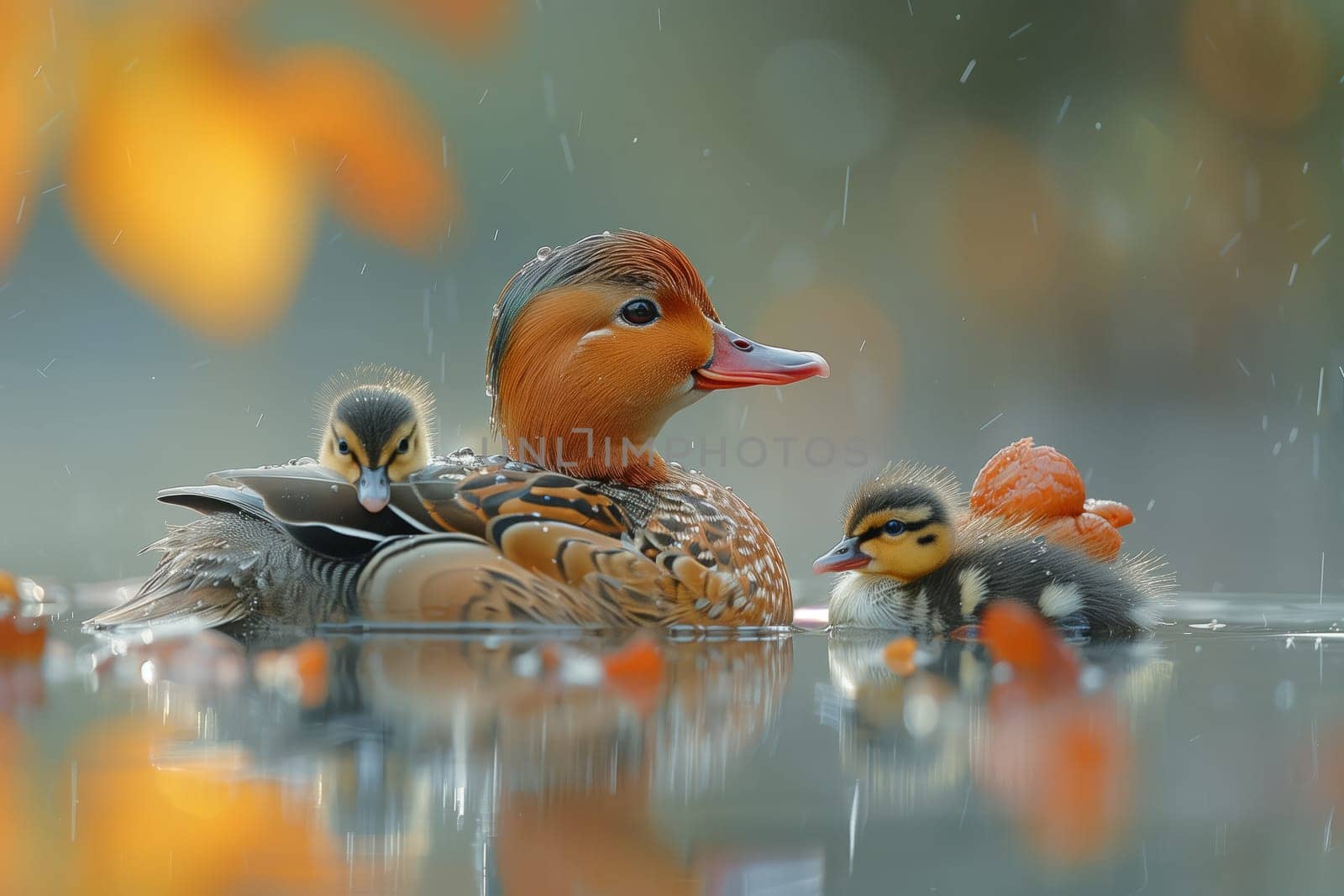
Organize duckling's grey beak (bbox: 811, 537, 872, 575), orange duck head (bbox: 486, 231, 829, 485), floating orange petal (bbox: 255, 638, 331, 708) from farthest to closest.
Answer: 1. duckling's grey beak (bbox: 811, 537, 872, 575)
2. orange duck head (bbox: 486, 231, 829, 485)
3. floating orange petal (bbox: 255, 638, 331, 708)

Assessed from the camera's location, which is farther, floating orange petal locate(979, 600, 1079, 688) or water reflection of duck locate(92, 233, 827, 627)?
water reflection of duck locate(92, 233, 827, 627)

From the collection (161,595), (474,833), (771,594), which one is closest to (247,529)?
(161,595)

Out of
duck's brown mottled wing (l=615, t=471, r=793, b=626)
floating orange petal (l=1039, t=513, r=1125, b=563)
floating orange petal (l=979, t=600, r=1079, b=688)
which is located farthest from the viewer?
floating orange petal (l=1039, t=513, r=1125, b=563)

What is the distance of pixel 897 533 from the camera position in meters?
2.69

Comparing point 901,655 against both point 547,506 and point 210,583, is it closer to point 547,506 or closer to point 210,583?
point 547,506

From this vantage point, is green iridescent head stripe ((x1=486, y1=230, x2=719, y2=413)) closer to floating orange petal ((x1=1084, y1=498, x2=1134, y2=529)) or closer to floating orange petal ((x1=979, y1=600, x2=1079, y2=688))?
floating orange petal ((x1=979, y1=600, x2=1079, y2=688))

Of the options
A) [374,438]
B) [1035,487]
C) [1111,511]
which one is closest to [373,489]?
[374,438]

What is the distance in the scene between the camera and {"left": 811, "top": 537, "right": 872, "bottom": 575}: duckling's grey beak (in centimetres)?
267

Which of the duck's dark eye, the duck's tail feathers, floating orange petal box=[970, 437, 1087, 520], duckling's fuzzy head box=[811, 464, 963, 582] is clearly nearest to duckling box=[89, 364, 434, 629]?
the duck's tail feathers

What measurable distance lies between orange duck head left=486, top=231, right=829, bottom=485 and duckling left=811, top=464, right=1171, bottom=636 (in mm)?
333

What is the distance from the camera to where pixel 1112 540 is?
9.45ft

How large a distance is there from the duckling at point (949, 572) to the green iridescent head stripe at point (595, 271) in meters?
0.57

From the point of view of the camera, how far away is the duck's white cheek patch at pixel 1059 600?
8.48ft

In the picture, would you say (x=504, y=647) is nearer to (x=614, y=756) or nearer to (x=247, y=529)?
(x=247, y=529)
